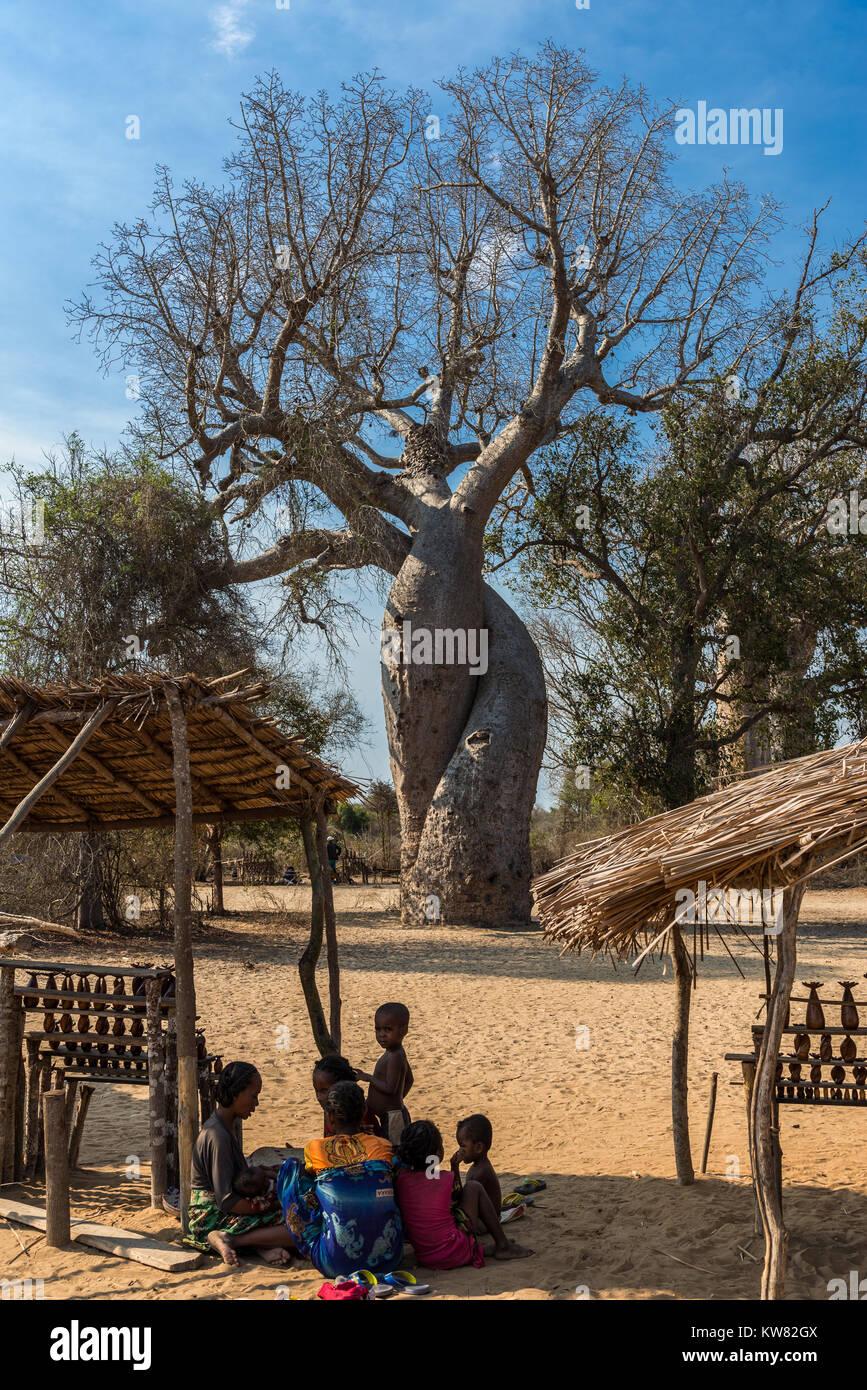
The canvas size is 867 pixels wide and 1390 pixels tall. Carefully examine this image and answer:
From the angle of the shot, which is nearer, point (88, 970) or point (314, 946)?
point (88, 970)

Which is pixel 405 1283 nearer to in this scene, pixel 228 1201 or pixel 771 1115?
pixel 228 1201

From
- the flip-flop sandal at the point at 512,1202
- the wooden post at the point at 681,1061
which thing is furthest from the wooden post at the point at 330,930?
the wooden post at the point at 681,1061

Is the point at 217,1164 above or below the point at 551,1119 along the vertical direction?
above

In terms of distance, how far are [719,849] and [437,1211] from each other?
1805 mm

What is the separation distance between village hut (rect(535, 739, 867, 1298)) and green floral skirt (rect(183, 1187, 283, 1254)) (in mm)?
1641

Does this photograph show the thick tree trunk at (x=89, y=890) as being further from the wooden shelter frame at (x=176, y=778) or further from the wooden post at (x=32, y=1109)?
the wooden post at (x=32, y=1109)

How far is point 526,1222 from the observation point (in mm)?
4293

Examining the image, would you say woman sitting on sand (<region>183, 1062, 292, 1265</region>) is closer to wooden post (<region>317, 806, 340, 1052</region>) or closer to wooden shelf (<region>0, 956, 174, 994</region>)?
wooden shelf (<region>0, 956, 174, 994</region>)

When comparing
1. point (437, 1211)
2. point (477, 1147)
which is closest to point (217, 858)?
point (477, 1147)

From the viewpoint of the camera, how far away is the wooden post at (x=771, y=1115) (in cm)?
310

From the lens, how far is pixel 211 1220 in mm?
3963

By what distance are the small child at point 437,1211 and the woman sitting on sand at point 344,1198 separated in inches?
3.0

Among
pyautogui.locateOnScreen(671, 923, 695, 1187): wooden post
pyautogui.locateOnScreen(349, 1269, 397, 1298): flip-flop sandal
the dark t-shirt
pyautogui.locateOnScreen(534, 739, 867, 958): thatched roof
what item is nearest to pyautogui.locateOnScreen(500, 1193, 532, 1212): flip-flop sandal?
pyautogui.locateOnScreen(671, 923, 695, 1187): wooden post

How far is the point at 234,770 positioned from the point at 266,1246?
253cm
